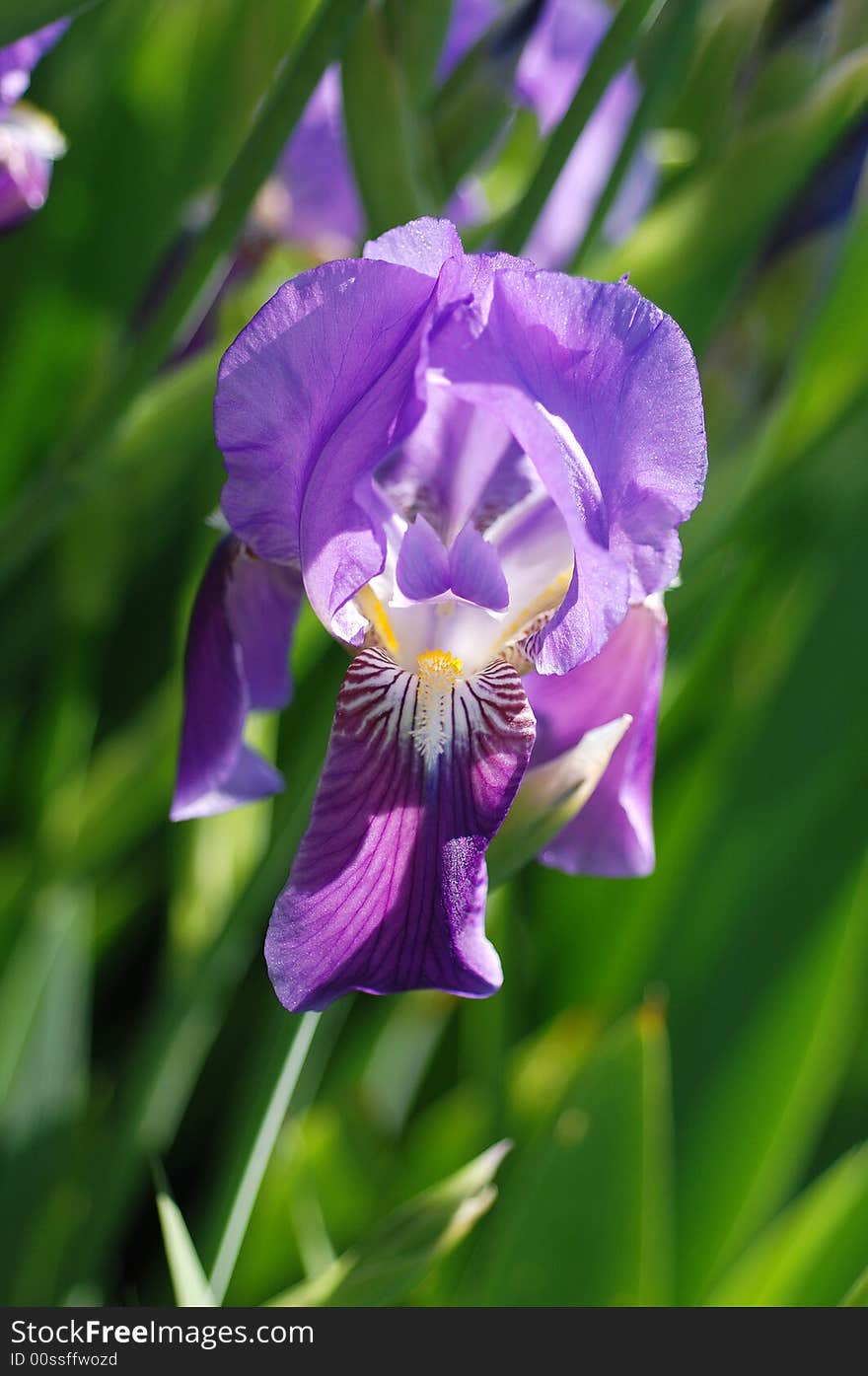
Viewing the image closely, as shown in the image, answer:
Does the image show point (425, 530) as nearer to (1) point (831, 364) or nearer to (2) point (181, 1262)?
(2) point (181, 1262)

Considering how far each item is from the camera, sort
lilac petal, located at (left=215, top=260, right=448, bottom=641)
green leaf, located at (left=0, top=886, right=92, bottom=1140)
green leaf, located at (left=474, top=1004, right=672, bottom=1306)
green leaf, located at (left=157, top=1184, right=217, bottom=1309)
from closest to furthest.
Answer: lilac petal, located at (left=215, top=260, right=448, bottom=641)
green leaf, located at (left=157, top=1184, right=217, bottom=1309)
green leaf, located at (left=474, top=1004, right=672, bottom=1306)
green leaf, located at (left=0, top=886, right=92, bottom=1140)

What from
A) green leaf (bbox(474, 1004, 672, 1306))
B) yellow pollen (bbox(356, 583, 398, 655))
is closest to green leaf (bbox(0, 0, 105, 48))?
yellow pollen (bbox(356, 583, 398, 655))

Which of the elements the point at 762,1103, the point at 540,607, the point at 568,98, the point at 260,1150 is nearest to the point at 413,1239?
the point at 260,1150

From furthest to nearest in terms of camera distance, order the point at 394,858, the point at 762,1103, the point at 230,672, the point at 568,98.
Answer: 1. the point at 568,98
2. the point at 762,1103
3. the point at 230,672
4. the point at 394,858

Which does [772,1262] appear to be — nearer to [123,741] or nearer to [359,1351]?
[359,1351]

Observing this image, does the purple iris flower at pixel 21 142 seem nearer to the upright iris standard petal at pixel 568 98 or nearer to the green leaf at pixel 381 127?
the green leaf at pixel 381 127

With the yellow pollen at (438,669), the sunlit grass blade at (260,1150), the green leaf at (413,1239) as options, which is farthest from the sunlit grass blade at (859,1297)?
the yellow pollen at (438,669)

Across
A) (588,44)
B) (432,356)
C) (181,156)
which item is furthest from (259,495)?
(588,44)

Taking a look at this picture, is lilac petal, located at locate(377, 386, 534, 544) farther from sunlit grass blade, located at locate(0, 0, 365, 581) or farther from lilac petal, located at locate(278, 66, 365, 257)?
lilac petal, located at locate(278, 66, 365, 257)
